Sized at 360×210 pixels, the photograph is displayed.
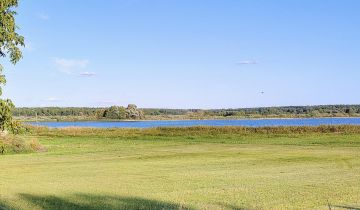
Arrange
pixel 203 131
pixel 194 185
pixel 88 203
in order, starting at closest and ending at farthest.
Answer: pixel 88 203 → pixel 194 185 → pixel 203 131

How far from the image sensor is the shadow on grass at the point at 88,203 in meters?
18.5

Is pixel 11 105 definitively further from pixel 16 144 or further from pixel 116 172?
pixel 16 144

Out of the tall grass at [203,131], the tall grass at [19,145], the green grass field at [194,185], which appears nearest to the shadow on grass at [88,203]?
the green grass field at [194,185]

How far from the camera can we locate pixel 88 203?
19453mm

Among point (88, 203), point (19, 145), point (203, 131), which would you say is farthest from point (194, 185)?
point (203, 131)

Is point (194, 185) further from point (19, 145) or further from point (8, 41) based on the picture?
point (19, 145)

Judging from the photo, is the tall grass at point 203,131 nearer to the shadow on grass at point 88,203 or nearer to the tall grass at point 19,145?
the tall grass at point 19,145

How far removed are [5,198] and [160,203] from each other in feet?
19.0

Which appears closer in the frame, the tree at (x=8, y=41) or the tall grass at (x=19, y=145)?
the tree at (x=8, y=41)

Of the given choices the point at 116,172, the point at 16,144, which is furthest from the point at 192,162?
the point at 16,144

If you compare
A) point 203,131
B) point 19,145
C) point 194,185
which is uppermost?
point 203,131

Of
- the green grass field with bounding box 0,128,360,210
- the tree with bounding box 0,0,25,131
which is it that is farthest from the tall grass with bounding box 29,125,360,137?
the tree with bounding box 0,0,25,131

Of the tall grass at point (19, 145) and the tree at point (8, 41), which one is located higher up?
the tree at point (8, 41)

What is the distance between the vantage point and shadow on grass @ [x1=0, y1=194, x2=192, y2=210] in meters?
18.5
